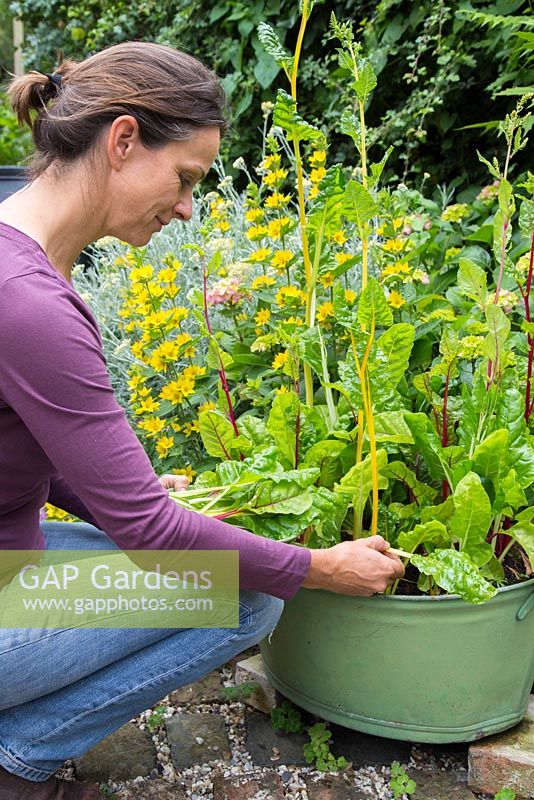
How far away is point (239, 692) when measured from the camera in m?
1.96

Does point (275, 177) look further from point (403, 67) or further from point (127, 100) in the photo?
point (403, 67)

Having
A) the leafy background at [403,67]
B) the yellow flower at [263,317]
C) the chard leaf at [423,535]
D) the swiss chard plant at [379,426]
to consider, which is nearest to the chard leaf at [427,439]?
the swiss chard plant at [379,426]

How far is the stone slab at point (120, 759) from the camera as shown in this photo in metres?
1.74

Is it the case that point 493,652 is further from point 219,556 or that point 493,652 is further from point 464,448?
point 219,556

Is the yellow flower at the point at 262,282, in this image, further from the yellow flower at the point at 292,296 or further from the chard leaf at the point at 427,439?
the chard leaf at the point at 427,439

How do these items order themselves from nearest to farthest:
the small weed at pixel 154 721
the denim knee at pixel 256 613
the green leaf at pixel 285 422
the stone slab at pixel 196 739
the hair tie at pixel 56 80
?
the hair tie at pixel 56 80 < the denim knee at pixel 256 613 < the green leaf at pixel 285 422 < the stone slab at pixel 196 739 < the small weed at pixel 154 721

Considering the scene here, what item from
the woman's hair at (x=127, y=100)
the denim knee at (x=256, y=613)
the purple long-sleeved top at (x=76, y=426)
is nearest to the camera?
the purple long-sleeved top at (x=76, y=426)

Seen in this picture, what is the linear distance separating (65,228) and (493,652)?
104 centimetres

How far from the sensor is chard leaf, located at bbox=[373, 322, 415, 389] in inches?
62.9

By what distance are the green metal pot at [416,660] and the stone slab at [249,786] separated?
0.16 m

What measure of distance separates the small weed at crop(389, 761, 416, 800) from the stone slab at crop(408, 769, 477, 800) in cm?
2

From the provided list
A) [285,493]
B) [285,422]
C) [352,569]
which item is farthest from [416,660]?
[285,422]

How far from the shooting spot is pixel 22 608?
148 cm

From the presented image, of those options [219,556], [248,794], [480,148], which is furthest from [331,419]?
[480,148]
